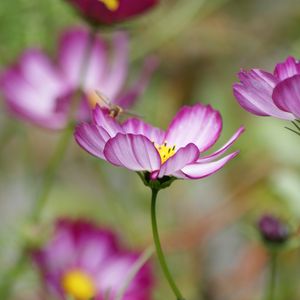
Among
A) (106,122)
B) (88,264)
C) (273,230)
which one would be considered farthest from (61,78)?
(106,122)

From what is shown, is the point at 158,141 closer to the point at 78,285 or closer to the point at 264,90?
the point at 264,90

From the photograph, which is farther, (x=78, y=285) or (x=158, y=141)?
(x=78, y=285)

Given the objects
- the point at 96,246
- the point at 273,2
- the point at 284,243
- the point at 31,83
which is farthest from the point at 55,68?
the point at 273,2

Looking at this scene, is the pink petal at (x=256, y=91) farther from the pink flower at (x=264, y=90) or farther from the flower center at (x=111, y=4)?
the flower center at (x=111, y=4)

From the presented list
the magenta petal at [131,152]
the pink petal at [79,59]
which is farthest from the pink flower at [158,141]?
the pink petal at [79,59]

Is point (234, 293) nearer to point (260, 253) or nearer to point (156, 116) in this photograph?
point (260, 253)

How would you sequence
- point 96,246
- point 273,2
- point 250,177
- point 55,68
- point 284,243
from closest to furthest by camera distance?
point 284,243, point 96,246, point 55,68, point 250,177, point 273,2
